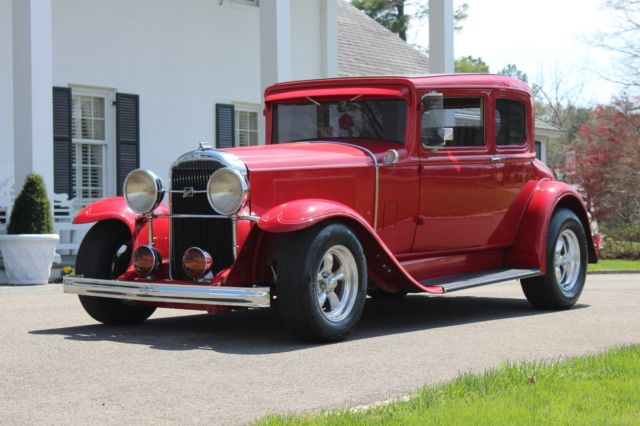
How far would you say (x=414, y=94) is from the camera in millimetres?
8289

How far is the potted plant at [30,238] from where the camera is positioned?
12.3 meters

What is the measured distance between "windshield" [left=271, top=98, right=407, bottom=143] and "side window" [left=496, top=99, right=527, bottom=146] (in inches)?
51.5

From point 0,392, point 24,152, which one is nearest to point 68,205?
point 24,152

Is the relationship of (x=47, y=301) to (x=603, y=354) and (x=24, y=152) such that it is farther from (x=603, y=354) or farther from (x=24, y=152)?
(x=603, y=354)

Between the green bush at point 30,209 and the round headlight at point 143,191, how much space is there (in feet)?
17.4

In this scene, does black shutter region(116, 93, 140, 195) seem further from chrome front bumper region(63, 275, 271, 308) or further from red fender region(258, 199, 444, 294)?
red fender region(258, 199, 444, 294)

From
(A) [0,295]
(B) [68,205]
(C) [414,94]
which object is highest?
(C) [414,94]

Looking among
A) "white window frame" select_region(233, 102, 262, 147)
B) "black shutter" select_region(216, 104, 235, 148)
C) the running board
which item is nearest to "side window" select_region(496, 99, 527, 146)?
the running board

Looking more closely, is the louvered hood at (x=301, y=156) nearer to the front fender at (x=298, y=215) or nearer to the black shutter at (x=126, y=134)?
the front fender at (x=298, y=215)

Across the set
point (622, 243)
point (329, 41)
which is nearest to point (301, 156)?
point (329, 41)

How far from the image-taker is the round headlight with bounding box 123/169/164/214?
24.4 feet

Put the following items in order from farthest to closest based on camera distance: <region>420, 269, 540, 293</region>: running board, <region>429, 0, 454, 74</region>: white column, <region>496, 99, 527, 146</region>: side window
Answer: <region>429, 0, 454, 74</region>: white column
<region>496, 99, 527, 146</region>: side window
<region>420, 269, 540, 293</region>: running board

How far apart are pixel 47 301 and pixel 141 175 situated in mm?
3158

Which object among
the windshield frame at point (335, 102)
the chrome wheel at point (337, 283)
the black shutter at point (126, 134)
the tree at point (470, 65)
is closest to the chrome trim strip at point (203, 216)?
the chrome wheel at point (337, 283)
